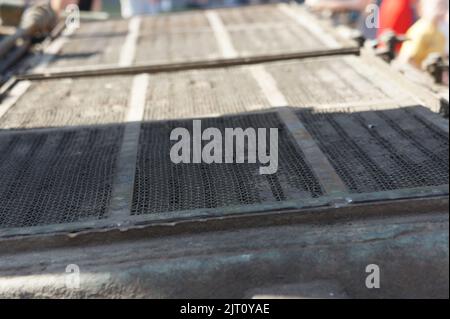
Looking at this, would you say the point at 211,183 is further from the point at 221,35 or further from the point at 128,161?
the point at 221,35

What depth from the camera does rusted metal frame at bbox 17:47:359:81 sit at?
5035 millimetres

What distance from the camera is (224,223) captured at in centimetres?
241

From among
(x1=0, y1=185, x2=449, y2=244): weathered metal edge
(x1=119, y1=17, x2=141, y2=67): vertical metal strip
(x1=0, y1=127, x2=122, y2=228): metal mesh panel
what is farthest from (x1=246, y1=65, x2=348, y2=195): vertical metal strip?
(x1=119, y1=17, x2=141, y2=67): vertical metal strip

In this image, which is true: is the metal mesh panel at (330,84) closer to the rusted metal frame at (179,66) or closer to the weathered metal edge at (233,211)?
the rusted metal frame at (179,66)

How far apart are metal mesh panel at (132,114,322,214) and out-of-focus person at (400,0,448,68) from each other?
3560 mm

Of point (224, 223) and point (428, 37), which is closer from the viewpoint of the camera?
point (224, 223)

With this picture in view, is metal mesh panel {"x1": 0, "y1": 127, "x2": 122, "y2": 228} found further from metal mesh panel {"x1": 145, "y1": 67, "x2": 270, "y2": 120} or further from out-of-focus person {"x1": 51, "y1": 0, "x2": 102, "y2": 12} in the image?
out-of-focus person {"x1": 51, "y1": 0, "x2": 102, "y2": 12}

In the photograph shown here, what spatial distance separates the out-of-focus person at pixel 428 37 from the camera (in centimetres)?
632

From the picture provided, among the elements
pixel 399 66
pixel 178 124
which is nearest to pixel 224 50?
pixel 399 66

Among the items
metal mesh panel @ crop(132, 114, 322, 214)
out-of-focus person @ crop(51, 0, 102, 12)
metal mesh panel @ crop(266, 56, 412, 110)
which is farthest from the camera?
out-of-focus person @ crop(51, 0, 102, 12)

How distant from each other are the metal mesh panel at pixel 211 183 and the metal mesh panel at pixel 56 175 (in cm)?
19

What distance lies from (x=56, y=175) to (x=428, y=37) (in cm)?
474

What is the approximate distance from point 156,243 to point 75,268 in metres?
0.34

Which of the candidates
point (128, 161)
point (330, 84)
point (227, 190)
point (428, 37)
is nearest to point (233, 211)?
point (227, 190)
